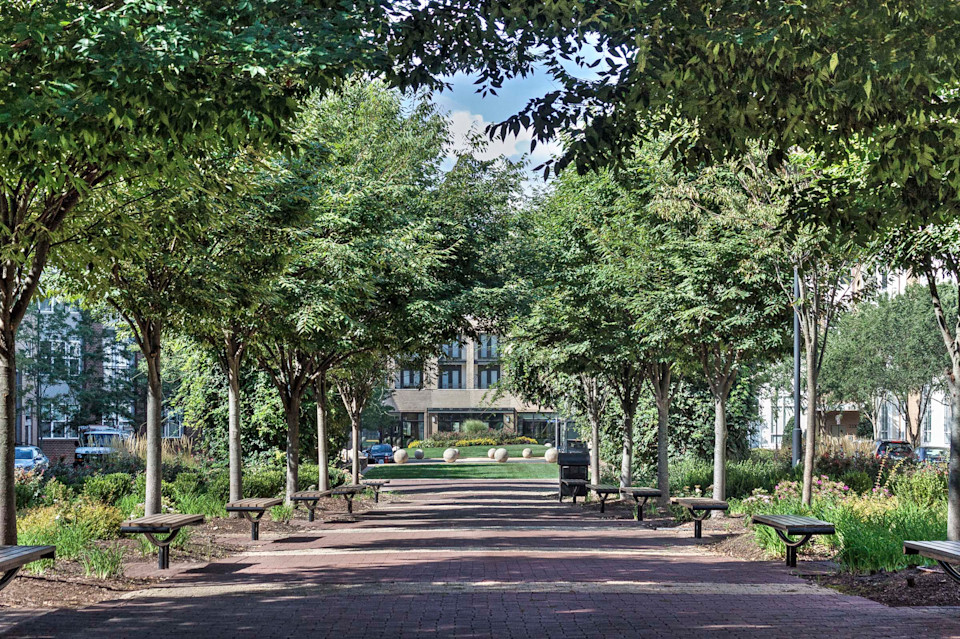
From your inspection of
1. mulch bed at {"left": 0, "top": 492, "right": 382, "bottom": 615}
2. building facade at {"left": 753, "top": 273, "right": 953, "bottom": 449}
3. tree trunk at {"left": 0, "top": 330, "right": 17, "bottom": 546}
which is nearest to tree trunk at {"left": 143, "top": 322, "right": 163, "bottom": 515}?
mulch bed at {"left": 0, "top": 492, "right": 382, "bottom": 615}

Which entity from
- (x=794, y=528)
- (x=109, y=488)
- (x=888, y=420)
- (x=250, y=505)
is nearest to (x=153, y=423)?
(x=250, y=505)

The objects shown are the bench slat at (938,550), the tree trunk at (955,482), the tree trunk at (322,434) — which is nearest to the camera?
the bench slat at (938,550)

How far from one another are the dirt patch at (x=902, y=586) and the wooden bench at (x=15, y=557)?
314 inches

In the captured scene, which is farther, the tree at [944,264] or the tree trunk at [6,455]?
the tree at [944,264]

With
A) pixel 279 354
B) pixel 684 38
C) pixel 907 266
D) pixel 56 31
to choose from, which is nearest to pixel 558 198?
pixel 279 354

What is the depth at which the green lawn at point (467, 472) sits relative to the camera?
160ft

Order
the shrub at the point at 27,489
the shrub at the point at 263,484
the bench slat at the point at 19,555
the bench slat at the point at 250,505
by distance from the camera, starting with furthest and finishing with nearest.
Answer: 1. the shrub at the point at 263,484
2. the shrub at the point at 27,489
3. the bench slat at the point at 250,505
4. the bench slat at the point at 19,555

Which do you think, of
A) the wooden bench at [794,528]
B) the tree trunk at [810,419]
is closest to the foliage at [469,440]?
the tree trunk at [810,419]

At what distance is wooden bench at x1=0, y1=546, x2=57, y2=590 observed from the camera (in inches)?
325

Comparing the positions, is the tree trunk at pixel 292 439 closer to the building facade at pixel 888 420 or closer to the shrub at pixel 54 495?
the shrub at pixel 54 495

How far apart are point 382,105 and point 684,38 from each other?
2457 cm

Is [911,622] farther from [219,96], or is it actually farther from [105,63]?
[105,63]

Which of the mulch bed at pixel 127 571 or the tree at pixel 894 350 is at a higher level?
the tree at pixel 894 350

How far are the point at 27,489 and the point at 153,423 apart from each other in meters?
6.05
